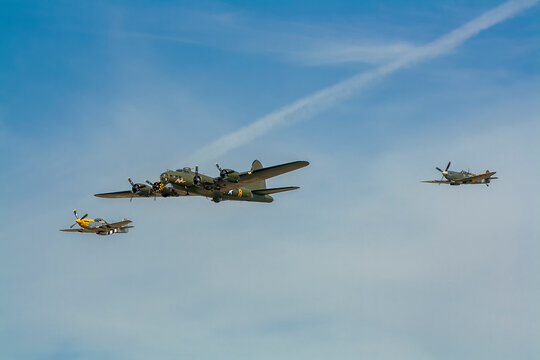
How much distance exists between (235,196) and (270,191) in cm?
425

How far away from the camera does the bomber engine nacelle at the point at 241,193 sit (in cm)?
6750

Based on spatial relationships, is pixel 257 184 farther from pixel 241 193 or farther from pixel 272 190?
pixel 241 193

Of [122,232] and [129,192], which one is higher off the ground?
[129,192]

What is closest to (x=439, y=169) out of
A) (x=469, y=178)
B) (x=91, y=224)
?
(x=469, y=178)

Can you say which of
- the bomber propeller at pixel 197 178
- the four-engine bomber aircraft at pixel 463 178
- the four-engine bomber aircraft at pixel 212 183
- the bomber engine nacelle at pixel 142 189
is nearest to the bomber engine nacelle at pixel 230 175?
the four-engine bomber aircraft at pixel 212 183

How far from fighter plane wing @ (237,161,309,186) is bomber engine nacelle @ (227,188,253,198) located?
13.0ft

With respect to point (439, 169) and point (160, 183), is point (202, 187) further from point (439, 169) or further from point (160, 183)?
point (439, 169)

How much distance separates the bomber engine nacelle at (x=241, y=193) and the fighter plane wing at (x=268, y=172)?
156 inches

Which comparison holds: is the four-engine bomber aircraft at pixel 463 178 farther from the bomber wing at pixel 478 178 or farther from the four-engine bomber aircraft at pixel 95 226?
the four-engine bomber aircraft at pixel 95 226

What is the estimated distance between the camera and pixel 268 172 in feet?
196

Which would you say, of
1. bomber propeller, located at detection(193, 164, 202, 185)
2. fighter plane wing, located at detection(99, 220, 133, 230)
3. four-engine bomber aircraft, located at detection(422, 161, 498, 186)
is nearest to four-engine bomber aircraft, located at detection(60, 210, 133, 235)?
fighter plane wing, located at detection(99, 220, 133, 230)

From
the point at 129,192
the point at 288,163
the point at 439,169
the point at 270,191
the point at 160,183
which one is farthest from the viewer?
the point at 439,169

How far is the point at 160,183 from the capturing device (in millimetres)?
64000

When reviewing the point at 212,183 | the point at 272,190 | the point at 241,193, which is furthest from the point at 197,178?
the point at 272,190
